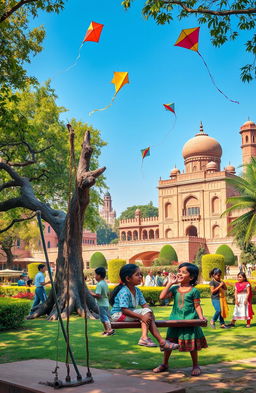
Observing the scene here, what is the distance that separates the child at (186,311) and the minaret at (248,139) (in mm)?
50598

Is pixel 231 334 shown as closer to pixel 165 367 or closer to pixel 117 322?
pixel 165 367

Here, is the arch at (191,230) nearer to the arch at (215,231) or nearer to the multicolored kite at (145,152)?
the arch at (215,231)

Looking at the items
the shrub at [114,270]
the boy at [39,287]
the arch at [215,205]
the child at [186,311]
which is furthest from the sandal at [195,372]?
the arch at [215,205]

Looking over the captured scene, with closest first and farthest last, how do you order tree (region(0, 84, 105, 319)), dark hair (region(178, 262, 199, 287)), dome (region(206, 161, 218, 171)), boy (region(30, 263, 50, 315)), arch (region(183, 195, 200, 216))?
dark hair (region(178, 262, 199, 287)) → tree (region(0, 84, 105, 319)) → boy (region(30, 263, 50, 315)) → arch (region(183, 195, 200, 216)) → dome (region(206, 161, 218, 171))

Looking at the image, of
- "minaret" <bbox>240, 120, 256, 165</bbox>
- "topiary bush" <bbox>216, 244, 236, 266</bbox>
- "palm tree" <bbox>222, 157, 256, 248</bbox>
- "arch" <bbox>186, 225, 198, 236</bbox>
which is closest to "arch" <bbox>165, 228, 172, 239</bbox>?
"arch" <bbox>186, 225, 198, 236</bbox>

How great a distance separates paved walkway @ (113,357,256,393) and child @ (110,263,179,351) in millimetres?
513

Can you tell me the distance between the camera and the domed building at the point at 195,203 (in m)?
Result: 47.1

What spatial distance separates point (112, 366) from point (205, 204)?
4489cm

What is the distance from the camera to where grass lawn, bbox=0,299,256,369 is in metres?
6.58

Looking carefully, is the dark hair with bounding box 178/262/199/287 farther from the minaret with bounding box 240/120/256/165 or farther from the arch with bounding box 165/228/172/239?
the minaret with bounding box 240/120/256/165

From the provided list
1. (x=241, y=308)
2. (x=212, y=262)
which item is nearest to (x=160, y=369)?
(x=241, y=308)

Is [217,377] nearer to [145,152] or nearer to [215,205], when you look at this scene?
[145,152]

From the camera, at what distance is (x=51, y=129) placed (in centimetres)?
2028

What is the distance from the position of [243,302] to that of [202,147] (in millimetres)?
45344
